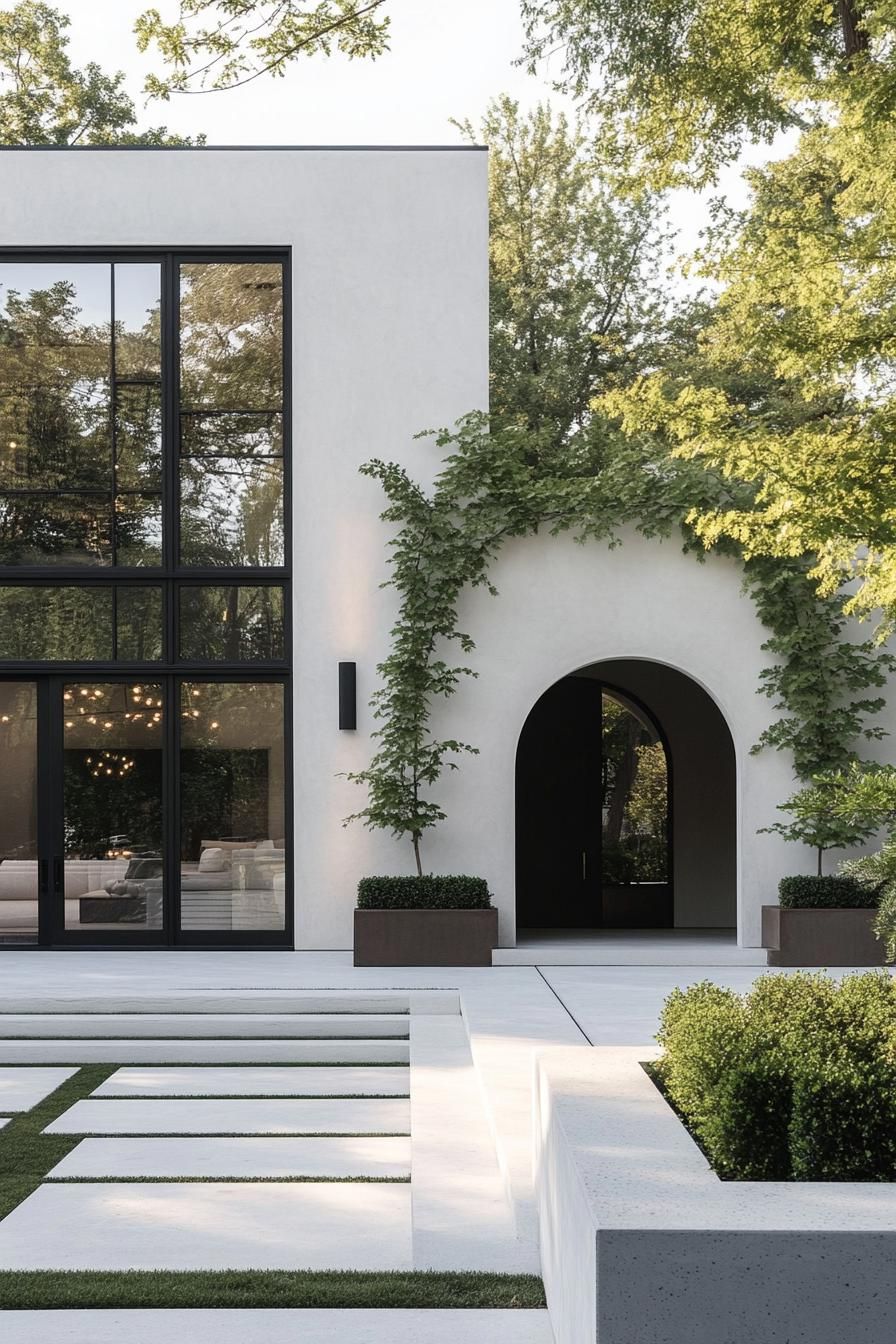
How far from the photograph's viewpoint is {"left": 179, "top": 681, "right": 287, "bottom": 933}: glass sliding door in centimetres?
1198

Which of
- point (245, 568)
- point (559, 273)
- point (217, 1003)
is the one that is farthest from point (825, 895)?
point (559, 273)

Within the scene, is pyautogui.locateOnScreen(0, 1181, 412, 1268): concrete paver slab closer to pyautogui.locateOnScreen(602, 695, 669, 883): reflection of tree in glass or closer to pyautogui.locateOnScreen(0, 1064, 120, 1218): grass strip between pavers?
pyautogui.locateOnScreen(0, 1064, 120, 1218): grass strip between pavers

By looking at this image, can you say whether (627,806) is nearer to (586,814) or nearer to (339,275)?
(586,814)

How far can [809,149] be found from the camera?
20031 millimetres

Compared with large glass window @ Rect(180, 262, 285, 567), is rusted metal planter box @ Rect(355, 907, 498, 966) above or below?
below

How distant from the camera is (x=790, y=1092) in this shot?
147 inches

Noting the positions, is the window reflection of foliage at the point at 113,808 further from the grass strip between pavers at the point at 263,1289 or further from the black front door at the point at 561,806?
the grass strip between pavers at the point at 263,1289

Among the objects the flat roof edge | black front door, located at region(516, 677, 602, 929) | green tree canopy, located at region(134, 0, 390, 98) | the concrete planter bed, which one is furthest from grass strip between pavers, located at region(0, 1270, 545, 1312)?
black front door, located at region(516, 677, 602, 929)

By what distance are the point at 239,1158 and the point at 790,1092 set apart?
122 inches

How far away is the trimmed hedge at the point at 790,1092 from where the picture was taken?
359 cm

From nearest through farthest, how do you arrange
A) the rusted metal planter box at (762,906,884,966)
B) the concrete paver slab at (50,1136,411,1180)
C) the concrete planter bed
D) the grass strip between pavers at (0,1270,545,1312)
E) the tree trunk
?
the concrete planter bed
the grass strip between pavers at (0,1270,545,1312)
the concrete paver slab at (50,1136,411,1180)
the rusted metal planter box at (762,906,884,966)
the tree trunk

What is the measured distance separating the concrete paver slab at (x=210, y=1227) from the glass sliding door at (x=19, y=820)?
6723mm

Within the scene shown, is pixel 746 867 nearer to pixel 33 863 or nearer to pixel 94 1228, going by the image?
pixel 33 863

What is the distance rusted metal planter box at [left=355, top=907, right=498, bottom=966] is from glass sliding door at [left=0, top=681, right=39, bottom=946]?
120 inches
